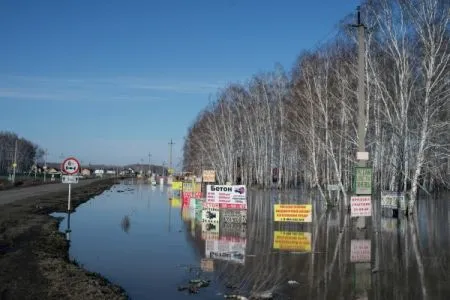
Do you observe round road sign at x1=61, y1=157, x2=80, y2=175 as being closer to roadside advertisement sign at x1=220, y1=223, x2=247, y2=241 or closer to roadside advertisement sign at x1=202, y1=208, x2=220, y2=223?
roadside advertisement sign at x1=202, y1=208, x2=220, y2=223

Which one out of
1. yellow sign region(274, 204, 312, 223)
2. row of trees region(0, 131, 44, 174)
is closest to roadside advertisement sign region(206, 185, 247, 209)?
yellow sign region(274, 204, 312, 223)

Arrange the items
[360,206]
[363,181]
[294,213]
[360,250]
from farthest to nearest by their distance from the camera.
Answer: [294,213] < [363,181] < [360,206] < [360,250]

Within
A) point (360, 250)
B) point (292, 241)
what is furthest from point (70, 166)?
point (360, 250)

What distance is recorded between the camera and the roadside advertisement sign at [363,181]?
19.3 meters

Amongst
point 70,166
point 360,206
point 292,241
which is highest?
point 70,166

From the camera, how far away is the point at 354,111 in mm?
31812

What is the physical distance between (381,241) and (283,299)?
317 inches

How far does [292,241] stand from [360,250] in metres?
2.39

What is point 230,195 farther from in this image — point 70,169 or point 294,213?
point 70,169

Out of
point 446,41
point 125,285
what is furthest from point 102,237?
point 446,41

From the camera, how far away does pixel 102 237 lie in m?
16.7

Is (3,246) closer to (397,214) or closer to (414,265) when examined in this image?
(414,265)

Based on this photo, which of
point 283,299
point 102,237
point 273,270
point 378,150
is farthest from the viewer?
point 378,150

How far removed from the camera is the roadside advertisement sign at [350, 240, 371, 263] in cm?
1241
